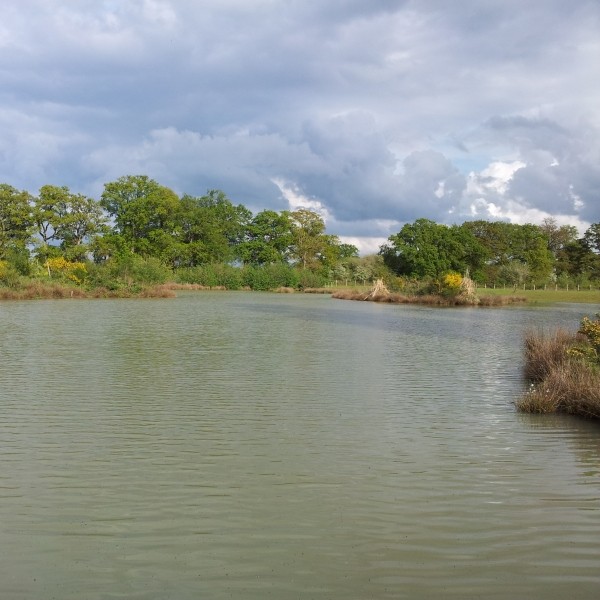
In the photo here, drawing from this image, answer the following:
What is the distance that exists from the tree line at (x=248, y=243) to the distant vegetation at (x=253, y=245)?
157 millimetres

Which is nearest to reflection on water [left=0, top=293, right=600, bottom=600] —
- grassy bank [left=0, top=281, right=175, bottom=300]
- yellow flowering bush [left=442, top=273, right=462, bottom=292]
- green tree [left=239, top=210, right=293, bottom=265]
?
grassy bank [left=0, top=281, right=175, bottom=300]

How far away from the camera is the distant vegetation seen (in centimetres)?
8475

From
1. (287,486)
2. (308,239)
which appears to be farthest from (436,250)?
(287,486)

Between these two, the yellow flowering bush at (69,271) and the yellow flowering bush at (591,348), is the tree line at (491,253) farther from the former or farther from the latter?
the yellow flowering bush at (591,348)

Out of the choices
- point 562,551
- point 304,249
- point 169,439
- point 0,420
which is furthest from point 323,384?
point 304,249

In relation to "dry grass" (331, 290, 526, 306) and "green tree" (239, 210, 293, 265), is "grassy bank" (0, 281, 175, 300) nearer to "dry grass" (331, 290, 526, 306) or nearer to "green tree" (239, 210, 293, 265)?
"dry grass" (331, 290, 526, 306)

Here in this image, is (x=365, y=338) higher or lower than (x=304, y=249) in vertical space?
lower

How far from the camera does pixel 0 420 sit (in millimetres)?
11273

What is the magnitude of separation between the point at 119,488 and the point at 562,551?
16.6 feet

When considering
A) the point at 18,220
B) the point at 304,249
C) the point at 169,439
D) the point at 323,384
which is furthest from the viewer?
the point at 304,249

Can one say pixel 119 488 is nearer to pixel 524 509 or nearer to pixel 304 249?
pixel 524 509

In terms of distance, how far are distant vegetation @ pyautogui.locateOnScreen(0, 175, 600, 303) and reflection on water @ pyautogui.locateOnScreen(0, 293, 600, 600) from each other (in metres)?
54.2

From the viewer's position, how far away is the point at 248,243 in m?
112

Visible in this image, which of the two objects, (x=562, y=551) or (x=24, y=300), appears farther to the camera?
(x=24, y=300)
